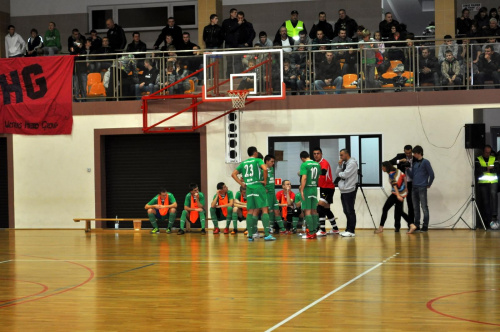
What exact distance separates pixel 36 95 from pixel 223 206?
24.3ft

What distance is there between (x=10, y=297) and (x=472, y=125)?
1382cm

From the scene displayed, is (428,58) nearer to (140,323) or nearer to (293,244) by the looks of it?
(293,244)

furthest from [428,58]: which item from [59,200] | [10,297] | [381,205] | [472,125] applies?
[10,297]

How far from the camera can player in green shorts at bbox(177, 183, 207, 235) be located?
66.7 feet

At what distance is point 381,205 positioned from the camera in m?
21.1

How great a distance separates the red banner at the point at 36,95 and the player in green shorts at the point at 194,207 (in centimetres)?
507

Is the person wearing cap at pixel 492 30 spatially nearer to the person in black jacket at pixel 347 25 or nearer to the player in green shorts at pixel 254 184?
the person in black jacket at pixel 347 25

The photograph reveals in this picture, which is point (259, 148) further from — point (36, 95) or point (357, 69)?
point (36, 95)

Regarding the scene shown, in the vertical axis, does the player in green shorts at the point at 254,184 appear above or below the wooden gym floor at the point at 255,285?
above

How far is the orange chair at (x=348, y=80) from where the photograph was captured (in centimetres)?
2125

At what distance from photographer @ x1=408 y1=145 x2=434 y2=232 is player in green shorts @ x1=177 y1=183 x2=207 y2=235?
5617 millimetres

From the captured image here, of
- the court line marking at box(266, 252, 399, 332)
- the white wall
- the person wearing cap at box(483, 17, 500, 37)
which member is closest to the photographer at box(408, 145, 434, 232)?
the white wall

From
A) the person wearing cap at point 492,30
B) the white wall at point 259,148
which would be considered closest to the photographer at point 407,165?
the white wall at point 259,148

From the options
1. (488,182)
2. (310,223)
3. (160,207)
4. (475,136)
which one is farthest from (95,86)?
(488,182)
